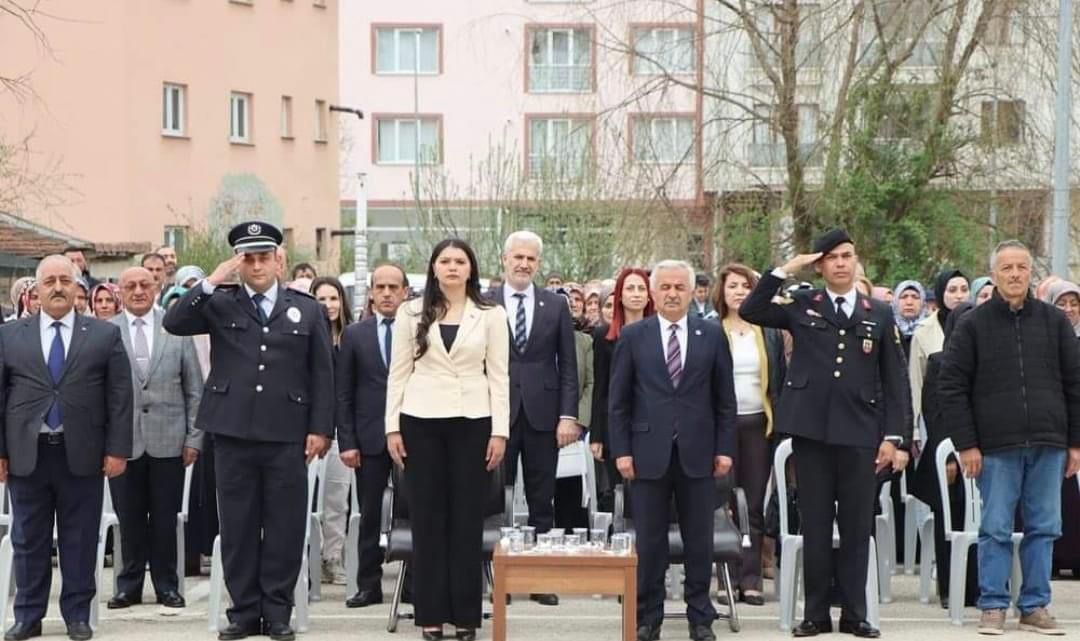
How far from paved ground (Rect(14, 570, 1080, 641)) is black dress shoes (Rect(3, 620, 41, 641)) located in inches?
4.8

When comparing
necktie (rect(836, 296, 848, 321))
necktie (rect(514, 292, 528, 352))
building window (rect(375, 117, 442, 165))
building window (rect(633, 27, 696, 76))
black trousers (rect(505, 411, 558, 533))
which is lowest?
black trousers (rect(505, 411, 558, 533))

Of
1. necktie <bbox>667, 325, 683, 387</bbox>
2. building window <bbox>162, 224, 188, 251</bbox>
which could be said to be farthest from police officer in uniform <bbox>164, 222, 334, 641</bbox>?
building window <bbox>162, 224, 188, 251</bbox>

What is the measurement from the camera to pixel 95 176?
128 ft

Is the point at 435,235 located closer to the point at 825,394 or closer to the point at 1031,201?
the point at 1031,201

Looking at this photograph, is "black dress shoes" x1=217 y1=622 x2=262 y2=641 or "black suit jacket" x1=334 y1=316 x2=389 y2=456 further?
"black suit jacket" x1=334 y1=316 x2=389 y2=456

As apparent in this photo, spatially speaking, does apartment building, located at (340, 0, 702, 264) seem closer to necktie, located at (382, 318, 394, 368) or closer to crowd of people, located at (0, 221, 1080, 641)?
necktie, located at (382, 318, 394, 368)

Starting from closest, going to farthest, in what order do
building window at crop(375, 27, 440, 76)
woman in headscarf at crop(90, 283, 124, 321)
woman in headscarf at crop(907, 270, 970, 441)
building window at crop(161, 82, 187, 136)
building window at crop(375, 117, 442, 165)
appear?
woman in headscarf at crop(90, 283, 124, 321) < woman in headscarf at crop(907, 270, 970, 441) < building window at crop(161, 82, 187, 136) < building window at crop(375, 27, 440, 76) < building window at crop(375, 117, 442, 165)

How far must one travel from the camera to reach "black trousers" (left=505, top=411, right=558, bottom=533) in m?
12.7

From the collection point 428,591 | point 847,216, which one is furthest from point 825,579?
point 847,216

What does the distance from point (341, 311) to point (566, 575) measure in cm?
363

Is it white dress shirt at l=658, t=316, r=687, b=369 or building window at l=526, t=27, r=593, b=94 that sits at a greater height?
building window at l=526, t=27, r=593, b=94

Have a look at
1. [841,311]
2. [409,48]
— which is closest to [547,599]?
[841,311]

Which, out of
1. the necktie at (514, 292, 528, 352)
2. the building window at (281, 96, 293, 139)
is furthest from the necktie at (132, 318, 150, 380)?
the building window at (281, 96, 293, 139)

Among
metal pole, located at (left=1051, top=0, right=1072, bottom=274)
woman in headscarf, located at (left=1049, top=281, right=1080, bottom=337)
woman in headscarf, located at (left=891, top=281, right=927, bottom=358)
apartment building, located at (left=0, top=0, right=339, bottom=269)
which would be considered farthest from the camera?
apartment building, located at (left=0, top=0, right=339, bottom=269)
